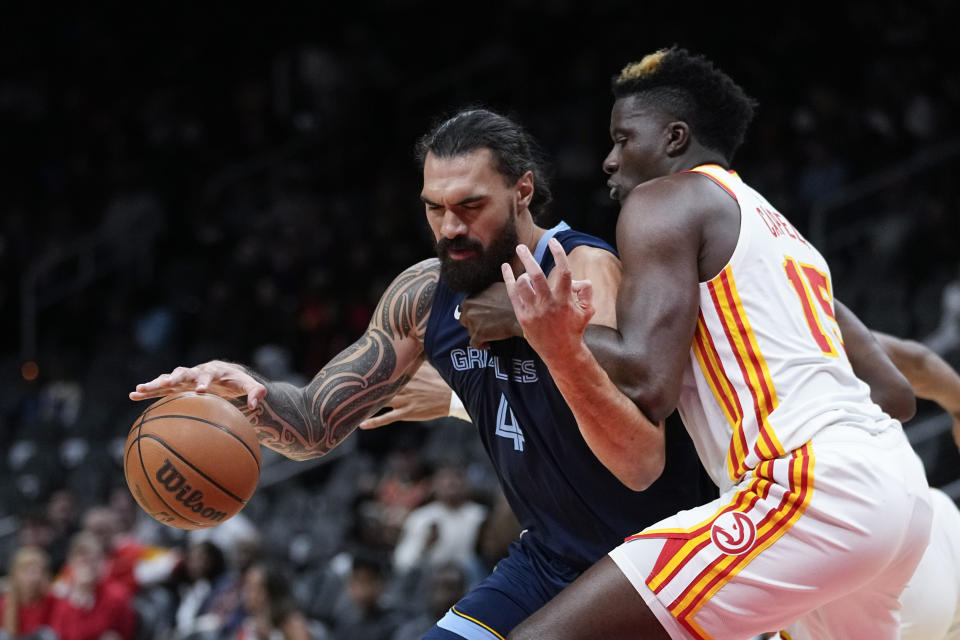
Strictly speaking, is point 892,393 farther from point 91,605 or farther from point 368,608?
point 91,605

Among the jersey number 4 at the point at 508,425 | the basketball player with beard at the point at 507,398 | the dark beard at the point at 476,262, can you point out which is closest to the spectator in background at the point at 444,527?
the basketball player with beard at the point at 507,398

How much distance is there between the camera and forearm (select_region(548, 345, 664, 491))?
291 cm

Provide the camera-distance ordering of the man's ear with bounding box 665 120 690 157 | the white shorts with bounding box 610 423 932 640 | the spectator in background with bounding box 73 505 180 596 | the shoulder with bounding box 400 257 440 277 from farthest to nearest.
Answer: the spectator in background with bounding box 73 505 180 596 → the shoulder with bounding box 400 257 440 277 → the man's ear with bounding box 665 120 690 157 → the white shorts with bounding box 610 423 932 640

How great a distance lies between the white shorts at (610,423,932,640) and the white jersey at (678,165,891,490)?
7cm

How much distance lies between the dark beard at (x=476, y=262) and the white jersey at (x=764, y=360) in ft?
2.24

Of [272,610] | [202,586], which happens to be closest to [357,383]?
[272,610]

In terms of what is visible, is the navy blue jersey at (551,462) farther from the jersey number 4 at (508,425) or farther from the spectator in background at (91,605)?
the spectator in background at (91,605)

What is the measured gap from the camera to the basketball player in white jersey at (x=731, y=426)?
113 inches

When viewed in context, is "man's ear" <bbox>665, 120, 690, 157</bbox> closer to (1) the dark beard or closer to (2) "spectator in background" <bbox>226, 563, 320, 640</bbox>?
(1) the dark beard

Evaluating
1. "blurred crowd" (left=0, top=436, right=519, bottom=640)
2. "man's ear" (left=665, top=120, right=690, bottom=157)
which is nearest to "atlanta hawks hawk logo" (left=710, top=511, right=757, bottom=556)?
"man's ear" (left=665, top=120, right=690, bottom=157)

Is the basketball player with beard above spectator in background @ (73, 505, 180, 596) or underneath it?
above

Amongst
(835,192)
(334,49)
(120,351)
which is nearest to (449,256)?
(835,192)

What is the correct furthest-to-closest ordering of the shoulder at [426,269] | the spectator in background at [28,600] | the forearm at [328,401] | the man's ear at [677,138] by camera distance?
the spectator in background at [28,600] < the shoulder at [426,269] < the forearm at [328,401] < the man's ear at [677,138]

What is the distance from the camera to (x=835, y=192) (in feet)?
33.0
